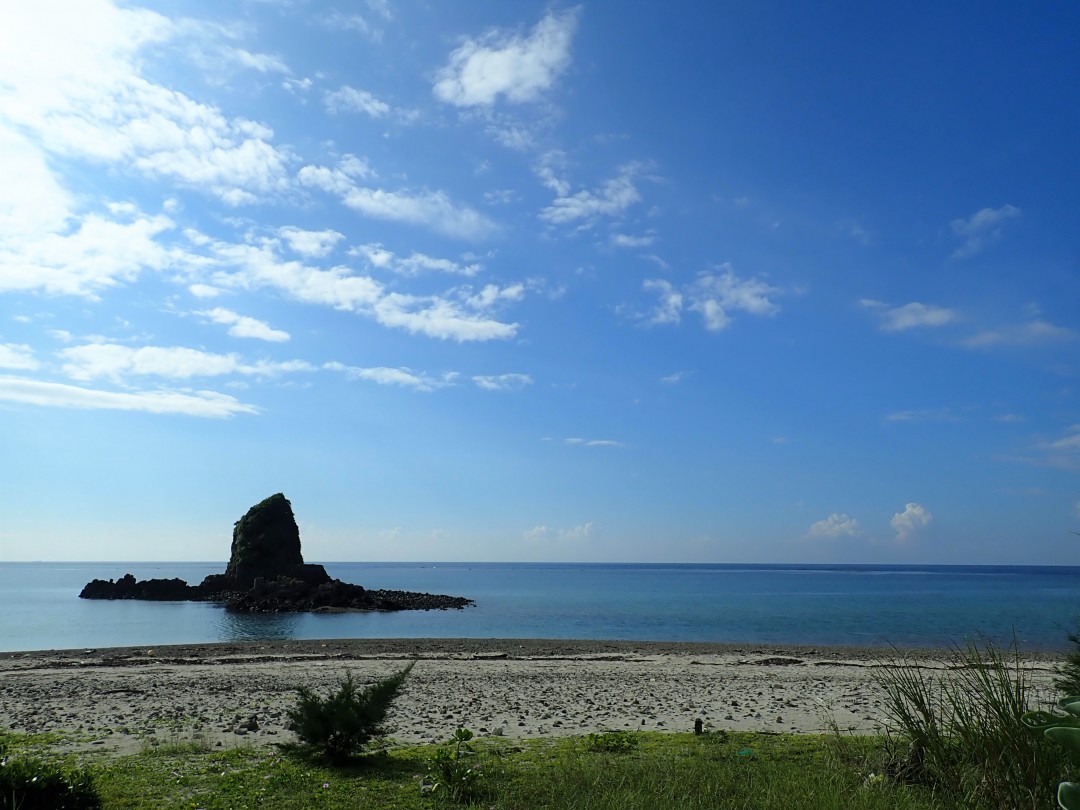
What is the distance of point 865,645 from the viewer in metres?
45.6

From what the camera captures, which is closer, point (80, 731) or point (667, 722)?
point (80, 731)

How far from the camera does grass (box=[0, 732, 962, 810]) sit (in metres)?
7.86

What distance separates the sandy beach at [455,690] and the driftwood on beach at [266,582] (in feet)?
167

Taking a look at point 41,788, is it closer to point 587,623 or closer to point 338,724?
point 338,724

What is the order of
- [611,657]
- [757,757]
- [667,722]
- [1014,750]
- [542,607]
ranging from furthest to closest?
1. [542,607]
2. [611,657]
3. [667,722]
4. [757,757]
5. [1014,750]

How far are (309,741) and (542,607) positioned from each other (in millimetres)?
77097

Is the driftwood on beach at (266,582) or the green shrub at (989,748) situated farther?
the driftwood on beach at (266,582)

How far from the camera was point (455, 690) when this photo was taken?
74.3 feet

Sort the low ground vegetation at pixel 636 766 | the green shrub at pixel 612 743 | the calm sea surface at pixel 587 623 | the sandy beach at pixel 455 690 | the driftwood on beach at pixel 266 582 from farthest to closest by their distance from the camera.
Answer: the driftwood on beach at pixel 266 582
the calm sea surface at pixel 587 623
the sandy beach at pixel 455 690
the green shrub at pixel 612 743
the low ground vegetation at pixel 636 766

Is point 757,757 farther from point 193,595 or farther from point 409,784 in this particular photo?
point 193,595

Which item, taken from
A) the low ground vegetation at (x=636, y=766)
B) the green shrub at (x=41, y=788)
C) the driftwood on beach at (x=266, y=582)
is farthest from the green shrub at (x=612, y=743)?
the driftwood on beach at (x=266, y=582)

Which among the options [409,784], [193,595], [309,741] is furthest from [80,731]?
[193,595]

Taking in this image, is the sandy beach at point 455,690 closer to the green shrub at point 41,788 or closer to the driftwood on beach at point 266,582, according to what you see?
the green shrub at point 41,788

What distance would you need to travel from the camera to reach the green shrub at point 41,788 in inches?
280
